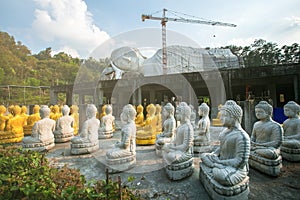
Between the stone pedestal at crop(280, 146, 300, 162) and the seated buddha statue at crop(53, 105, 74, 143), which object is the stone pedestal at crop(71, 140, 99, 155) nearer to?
the seated buddha statue at crop(53, 105, 74, 143)

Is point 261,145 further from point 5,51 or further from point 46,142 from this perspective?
point 5,51

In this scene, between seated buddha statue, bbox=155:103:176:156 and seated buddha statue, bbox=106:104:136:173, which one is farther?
seated buddha statue, bbox=155:103:176:156

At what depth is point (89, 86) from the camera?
16.8 m

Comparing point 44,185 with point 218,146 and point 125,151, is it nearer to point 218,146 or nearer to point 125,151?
point 125,151

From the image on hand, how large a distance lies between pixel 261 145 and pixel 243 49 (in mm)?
35164

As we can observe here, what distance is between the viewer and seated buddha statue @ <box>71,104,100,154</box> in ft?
17.1

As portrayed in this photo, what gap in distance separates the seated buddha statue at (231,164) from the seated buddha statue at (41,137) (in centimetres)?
520

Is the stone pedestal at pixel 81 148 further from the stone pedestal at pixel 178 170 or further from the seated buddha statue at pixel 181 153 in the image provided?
the stone pedestal at pixel 178 170

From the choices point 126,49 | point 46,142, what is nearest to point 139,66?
point 126,49

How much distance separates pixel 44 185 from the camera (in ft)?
7.49

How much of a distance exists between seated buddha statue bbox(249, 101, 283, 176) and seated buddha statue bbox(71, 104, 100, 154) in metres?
4.55

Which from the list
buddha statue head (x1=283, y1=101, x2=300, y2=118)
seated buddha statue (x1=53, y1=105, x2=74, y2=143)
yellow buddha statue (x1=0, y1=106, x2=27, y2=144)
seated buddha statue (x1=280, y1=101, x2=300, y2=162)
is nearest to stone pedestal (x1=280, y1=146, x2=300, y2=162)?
seated buddha statue (x1=280, y1=101, x2=300, y2=162)

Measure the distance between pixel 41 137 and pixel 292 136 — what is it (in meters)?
7.41

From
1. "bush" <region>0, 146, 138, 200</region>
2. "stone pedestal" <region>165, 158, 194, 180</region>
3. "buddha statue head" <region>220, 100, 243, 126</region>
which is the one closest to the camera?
"bush" <region>0, 146, 138, 200</region>
